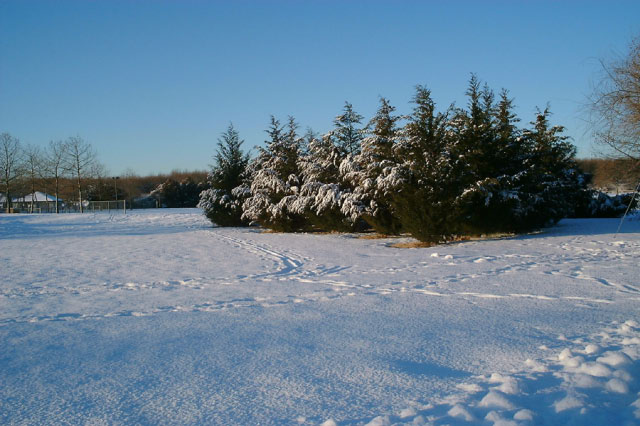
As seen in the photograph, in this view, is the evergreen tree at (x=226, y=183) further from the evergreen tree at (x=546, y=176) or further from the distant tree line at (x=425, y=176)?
the evergreen tree at (x=546, y=176)

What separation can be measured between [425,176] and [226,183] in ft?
60.0

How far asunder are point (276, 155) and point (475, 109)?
498 inches

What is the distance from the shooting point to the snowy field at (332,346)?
332cm

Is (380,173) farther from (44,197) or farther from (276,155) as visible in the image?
(44,197)

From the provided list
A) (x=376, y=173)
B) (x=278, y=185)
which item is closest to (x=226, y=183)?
(x=278, y=185)

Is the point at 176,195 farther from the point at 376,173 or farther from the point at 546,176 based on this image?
the point at 546,176

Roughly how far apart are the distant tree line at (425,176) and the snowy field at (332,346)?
5186mm

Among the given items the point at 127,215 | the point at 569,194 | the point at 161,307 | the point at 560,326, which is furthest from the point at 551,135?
the point at 127,215

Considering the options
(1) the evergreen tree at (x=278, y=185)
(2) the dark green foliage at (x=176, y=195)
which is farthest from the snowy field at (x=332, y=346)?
(2) the dark green foliage at (x=176, y=195)

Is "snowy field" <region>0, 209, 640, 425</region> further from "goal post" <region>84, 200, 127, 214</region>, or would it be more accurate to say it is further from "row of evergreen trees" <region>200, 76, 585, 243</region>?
"goal post" <region>84, 200, 127, 214</region>

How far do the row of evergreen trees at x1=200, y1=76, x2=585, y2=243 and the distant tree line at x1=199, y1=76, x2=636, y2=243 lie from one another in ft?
0.14

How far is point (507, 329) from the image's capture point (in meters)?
5.17

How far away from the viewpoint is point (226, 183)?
30141mm

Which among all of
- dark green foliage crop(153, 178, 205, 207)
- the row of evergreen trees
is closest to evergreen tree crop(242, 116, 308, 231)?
the row of evergreen trees
